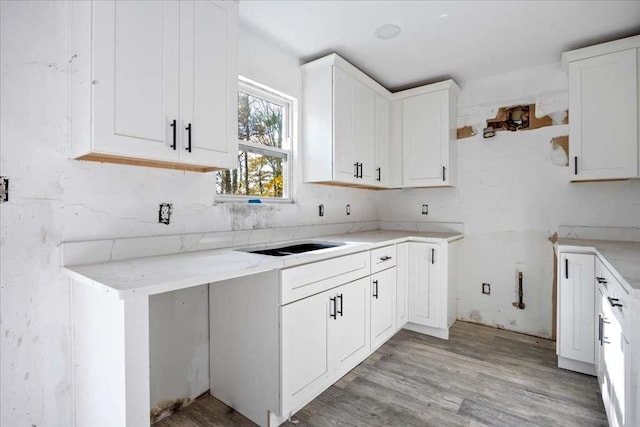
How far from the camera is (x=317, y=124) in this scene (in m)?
2.70

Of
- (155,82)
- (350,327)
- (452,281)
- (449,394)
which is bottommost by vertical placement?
(449,394)

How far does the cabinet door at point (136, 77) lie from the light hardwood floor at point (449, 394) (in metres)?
1.53

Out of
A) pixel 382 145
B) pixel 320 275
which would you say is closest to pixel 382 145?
pixel 382 145

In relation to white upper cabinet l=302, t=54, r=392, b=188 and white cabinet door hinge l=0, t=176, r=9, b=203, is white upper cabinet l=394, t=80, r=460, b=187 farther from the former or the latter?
white cabinet door hinge l=0, t=176, r=9, b=203

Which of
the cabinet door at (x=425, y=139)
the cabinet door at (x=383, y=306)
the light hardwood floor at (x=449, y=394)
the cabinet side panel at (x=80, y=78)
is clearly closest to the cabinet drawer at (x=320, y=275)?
the cabinet door at (x=383, y=306)

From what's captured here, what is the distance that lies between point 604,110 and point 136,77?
3.09m

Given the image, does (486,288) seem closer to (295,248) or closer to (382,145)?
(382,145)

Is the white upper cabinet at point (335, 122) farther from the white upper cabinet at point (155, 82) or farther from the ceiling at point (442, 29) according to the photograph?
the white upper cabinet at point (155, 82)

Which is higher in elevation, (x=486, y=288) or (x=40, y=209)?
(x=40, y=209)

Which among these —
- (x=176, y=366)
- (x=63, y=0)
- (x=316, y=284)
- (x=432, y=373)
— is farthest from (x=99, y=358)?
(x=432, y=373)

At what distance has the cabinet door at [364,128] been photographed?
9.54 feet

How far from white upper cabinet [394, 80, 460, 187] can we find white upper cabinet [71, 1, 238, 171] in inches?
81.6

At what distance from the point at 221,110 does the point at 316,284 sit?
43.8 inches

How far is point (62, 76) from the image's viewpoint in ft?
4.77
